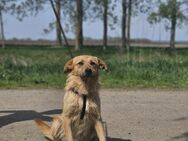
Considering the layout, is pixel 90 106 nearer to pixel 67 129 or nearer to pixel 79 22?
pixel 67 129

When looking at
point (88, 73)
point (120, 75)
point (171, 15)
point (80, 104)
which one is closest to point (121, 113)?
point (80, 104)

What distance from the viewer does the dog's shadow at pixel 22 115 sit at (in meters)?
8.90

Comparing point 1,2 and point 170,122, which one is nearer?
point 170,122

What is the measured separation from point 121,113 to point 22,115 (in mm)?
1761

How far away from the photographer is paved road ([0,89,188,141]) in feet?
26.0

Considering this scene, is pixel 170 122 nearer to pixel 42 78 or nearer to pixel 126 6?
pixel 42 78

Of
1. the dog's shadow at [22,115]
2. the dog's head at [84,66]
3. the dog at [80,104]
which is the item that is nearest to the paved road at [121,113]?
the dog's shadow at [22,115]

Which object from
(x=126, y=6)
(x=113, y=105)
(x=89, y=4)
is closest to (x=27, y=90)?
(x=113, y=105)

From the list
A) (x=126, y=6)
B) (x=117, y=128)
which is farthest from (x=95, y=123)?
(x=126, y=6)

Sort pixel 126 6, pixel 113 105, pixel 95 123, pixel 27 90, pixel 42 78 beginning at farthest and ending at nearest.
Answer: pixel 126 6
pixel 42 78
pixel 27 90
pixel 113 105
pixel 95 123

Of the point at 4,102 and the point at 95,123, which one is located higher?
the point at 95,123

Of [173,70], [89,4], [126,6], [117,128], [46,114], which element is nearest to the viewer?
[117,128]

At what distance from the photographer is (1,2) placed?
45.1 meters

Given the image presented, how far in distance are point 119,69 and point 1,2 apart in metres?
30.5
